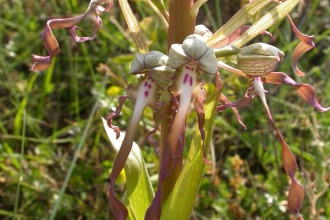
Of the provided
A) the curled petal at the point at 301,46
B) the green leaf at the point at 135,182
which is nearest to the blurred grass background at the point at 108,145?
the green leaf at the point at 135,182

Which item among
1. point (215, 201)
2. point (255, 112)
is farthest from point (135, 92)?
point (255, 112)

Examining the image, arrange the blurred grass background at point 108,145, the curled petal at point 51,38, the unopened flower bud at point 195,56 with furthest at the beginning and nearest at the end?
1. the blurred grass background at point 108,145
2. the curled petal at point 51,38
3. the unopened flower bud at point 195,56

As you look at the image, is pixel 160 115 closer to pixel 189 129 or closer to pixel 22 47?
pixel 189 129

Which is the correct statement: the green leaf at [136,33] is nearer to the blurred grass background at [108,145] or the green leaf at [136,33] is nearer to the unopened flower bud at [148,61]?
the unopened flower bud at [148,61]

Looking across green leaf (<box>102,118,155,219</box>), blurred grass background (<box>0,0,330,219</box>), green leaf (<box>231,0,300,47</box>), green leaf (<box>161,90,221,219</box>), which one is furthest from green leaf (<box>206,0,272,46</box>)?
blurred grass background (<box>0,0,330,219</box>)

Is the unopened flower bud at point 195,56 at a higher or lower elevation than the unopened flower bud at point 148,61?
higher

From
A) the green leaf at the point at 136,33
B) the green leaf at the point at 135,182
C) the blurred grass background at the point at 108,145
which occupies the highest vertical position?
the green leaf at the point at 136,33

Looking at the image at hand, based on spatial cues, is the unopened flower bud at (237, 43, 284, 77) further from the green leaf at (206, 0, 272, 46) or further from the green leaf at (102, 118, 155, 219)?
the green leaf at (102, 118, 155, 219)

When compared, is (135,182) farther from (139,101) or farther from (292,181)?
(292,181)
